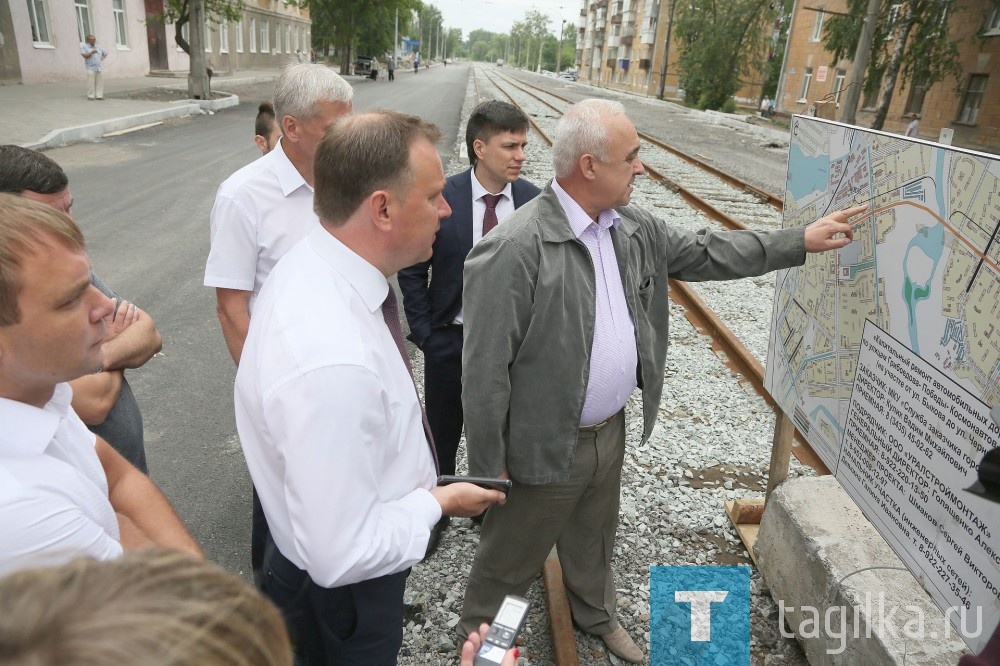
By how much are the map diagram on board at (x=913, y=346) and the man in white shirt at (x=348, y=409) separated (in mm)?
1241

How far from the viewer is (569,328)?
2.27 m

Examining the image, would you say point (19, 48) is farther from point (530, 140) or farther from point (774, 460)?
point (774, 460)

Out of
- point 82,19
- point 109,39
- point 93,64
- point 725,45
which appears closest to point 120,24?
point 109,39

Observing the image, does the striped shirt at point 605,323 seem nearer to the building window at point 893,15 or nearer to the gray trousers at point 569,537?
the gray trousers at point 569,537

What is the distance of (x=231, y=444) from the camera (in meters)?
4.07

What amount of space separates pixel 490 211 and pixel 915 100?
31772 millimetres

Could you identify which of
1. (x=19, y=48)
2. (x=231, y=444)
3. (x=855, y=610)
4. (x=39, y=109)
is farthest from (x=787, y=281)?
(x=19, y=48)

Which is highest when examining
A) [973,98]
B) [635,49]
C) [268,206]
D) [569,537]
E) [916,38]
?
[635,49]

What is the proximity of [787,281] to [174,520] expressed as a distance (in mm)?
2420

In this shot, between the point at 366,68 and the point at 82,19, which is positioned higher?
the point at 82,19

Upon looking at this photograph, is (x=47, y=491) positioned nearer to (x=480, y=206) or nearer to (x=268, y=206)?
(x=268, y=206)

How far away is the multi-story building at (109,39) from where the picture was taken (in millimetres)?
21922

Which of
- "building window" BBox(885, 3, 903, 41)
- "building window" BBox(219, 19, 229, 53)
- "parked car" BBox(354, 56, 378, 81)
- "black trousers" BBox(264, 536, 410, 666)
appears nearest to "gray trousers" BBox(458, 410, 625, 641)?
"black trousers" BBox(264, 536, 410, 666)

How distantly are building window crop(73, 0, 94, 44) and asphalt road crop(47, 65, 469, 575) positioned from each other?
1448 cm
